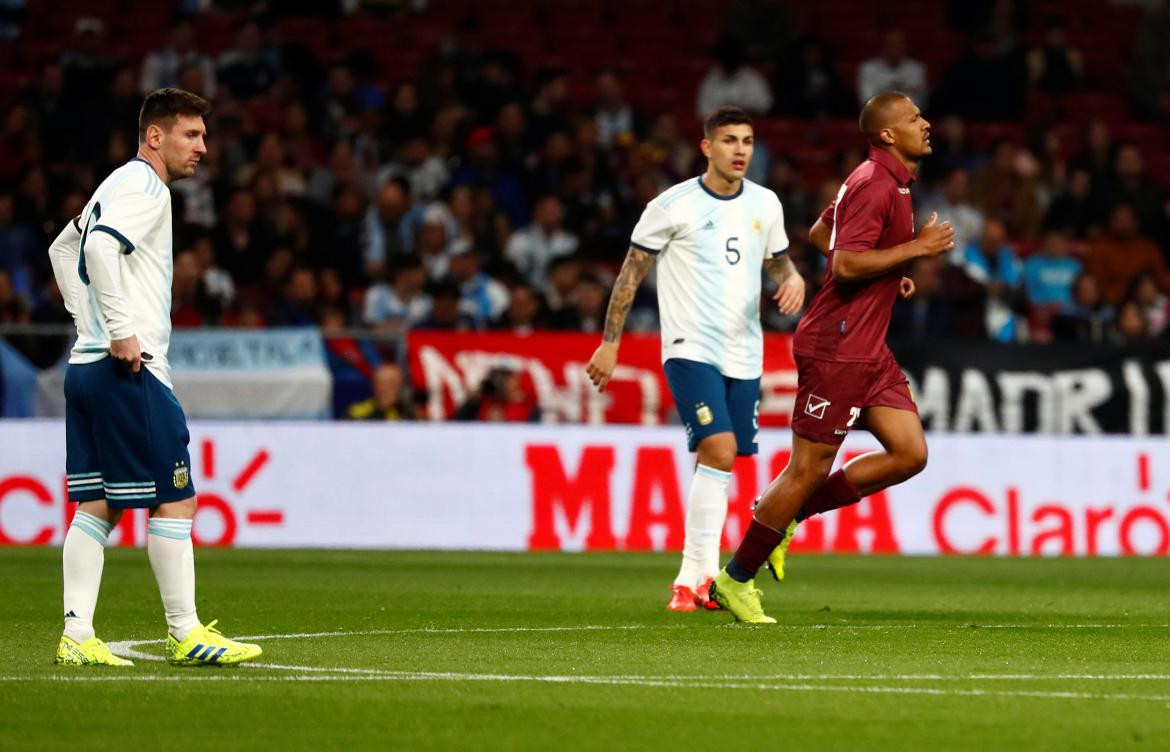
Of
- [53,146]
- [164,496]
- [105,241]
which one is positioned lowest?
[164,496]

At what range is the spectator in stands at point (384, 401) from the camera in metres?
17.5

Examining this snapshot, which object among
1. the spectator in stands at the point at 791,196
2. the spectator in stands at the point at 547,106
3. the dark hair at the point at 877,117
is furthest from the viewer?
the spectator in stands at the point at 547,106

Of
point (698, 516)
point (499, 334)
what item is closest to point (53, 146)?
point (499, 334)

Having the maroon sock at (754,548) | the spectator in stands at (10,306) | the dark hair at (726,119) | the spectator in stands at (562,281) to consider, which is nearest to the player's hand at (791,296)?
the dark hair at (726,119)

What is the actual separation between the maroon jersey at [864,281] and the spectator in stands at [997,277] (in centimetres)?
951

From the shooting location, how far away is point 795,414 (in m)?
9.82

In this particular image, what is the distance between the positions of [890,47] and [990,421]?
6928 millimetres

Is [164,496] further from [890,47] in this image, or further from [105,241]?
[890,47]

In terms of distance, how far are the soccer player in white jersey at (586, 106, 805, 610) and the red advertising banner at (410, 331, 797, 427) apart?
21.8 ft

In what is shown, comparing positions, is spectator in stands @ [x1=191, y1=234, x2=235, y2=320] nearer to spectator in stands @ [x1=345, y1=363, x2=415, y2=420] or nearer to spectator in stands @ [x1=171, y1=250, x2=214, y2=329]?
→ spectator in stands @ [x1=171, y1=250, x2=214, y2=329]

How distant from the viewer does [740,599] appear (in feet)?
32.5

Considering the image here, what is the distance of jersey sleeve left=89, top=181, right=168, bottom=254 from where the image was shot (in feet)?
25.4

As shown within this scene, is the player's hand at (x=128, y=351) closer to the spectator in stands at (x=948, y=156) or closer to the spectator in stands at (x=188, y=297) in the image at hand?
the spectator in stands at (x=188, y=297)

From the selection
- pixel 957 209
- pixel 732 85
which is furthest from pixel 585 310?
pixel 732 85
